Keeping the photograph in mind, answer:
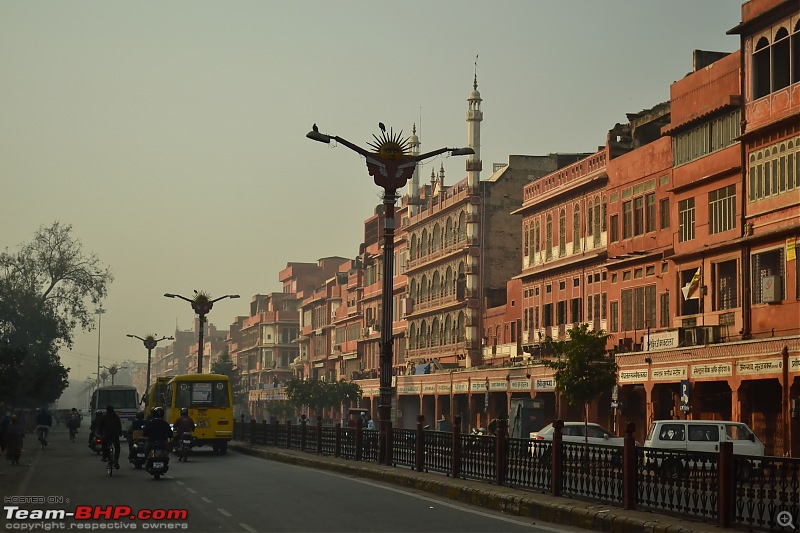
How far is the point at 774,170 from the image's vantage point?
136ft

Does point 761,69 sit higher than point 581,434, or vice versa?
point 761,69

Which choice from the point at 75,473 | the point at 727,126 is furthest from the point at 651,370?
the point at 75,473

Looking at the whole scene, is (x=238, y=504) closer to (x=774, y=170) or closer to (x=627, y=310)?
(x=774, y=170)

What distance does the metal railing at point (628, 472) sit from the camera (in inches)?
585

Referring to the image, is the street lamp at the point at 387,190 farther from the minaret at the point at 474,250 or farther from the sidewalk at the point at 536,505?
the minaret at the point at 474,250

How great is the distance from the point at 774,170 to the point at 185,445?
2090 cm

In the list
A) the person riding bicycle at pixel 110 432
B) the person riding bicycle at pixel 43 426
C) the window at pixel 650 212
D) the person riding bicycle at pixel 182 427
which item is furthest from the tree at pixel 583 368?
the person riding bicycle at pixel 110 432

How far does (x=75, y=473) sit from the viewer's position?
104 ft

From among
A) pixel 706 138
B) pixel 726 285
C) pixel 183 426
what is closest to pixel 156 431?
pixel 183 426

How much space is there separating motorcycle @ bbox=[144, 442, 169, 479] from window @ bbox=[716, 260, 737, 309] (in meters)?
23.2

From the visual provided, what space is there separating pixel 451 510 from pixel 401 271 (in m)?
80.2

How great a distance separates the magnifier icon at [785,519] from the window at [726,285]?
101ft

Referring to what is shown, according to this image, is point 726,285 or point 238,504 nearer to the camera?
point 238,504

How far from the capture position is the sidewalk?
16172 mm
